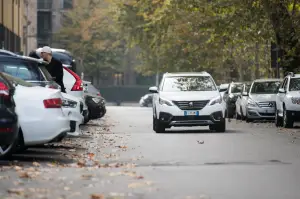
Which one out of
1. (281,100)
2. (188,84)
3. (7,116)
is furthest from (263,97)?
(7,116)

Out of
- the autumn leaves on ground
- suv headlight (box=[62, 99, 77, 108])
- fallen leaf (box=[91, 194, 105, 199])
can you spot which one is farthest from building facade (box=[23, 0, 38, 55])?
fallen leaf (box=[91, 194, 105, 199])

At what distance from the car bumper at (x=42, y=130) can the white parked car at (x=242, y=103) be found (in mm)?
19904

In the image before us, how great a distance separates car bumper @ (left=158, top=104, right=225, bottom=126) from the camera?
26.7 meters

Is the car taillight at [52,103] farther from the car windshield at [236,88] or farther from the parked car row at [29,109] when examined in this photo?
the car windshield at [236,88]

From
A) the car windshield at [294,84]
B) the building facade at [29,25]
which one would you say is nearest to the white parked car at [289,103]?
the car windshield at [294,84]

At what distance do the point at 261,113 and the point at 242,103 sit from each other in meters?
2.24

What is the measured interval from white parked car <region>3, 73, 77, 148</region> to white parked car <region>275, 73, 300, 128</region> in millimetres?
13279

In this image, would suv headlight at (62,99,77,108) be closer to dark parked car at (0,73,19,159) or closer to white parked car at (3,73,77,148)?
white parked car at (3,73,77,148)

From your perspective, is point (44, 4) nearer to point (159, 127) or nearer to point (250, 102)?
point (250, 102)

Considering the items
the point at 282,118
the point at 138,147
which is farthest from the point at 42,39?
the point at 138,147

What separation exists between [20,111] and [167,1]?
85.7 ft

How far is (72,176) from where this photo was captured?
14.0 metres

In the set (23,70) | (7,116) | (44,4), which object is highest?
(44,4)

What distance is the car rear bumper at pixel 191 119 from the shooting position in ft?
87.6
